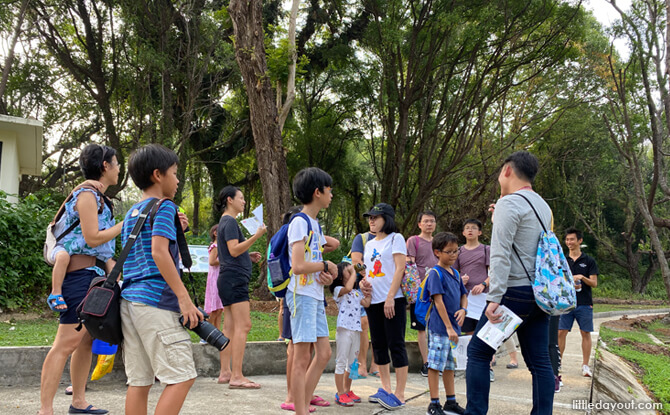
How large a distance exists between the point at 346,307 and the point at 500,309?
1.76 meters

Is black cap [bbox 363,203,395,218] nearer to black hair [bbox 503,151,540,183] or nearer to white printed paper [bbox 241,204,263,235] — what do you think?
white printed paper [bbox 241,204,263,235]

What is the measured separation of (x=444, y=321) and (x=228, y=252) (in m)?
2.11

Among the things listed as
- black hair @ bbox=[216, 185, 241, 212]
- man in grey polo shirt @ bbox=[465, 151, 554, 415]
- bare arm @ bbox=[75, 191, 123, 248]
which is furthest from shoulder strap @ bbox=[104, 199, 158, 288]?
black hair @ bbox=[216, 185, 241, 212]

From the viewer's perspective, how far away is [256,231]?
4.73 meters

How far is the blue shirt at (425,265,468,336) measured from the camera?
462 centimetres

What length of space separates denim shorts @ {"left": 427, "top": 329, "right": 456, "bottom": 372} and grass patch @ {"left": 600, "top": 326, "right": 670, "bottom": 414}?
10.1ft

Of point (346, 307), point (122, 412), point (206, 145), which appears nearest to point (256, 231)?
point (346, 307)

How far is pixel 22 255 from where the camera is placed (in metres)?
8.67

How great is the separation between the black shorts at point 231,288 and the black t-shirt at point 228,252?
0.14 feet

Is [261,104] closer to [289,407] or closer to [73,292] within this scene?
[289,407]

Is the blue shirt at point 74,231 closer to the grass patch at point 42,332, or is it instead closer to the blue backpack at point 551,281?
the grass patch at point 42,332

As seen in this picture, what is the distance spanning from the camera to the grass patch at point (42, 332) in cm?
585

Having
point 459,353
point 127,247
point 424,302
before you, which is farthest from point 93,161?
point 459,353

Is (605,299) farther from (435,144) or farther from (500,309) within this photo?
(500,309)
